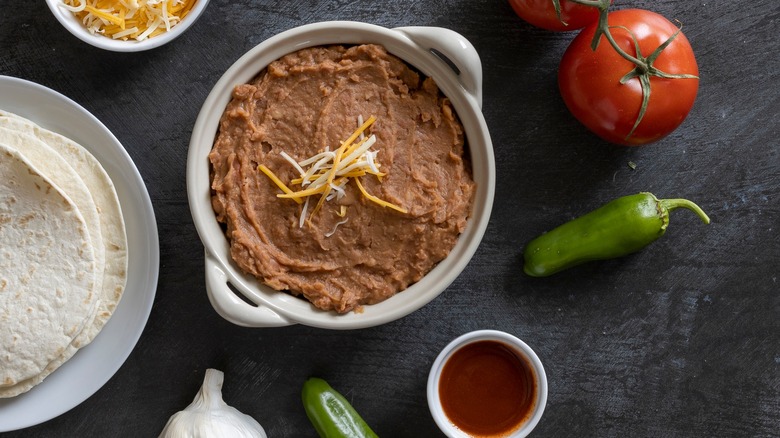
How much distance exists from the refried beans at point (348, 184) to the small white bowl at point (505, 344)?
381 millimetres

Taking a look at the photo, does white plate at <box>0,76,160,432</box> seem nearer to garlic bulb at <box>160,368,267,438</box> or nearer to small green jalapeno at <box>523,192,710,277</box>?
Answer: garlic bulb at <box>160,368,267,438</box>

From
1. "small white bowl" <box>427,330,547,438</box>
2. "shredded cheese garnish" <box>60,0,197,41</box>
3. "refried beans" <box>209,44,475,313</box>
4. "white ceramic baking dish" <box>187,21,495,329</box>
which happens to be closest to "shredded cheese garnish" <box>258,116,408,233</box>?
"refried beans" <box>209,44,475,313</box>

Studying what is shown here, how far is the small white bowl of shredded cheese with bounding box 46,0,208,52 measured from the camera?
9.37ft

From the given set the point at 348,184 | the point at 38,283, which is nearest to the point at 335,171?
the point at 348,184

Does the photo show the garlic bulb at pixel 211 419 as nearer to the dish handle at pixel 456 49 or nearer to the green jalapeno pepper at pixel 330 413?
the green jalapeno pepper at pixel 330 413

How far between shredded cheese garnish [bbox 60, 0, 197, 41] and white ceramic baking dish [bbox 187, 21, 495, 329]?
1.50 ft

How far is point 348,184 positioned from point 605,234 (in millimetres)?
1104

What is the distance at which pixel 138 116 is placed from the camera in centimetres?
314

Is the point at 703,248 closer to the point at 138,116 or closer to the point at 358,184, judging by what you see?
the point at 358,184

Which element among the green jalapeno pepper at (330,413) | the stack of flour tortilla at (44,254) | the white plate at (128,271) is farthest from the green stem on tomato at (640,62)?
the stack of flour tortilla at (44,254)

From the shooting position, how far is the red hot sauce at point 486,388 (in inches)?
120

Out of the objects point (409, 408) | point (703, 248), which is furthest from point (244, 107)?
point (703, 248)

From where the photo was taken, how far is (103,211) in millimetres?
2943

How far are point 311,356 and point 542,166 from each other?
1.30 metres
